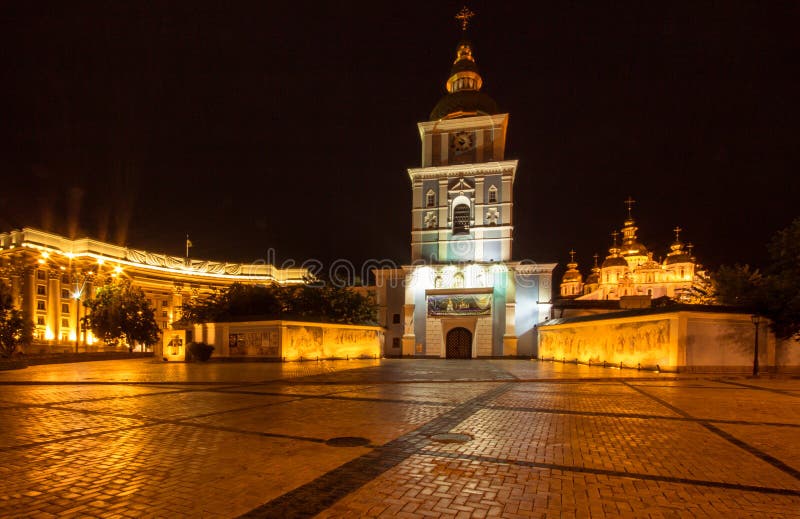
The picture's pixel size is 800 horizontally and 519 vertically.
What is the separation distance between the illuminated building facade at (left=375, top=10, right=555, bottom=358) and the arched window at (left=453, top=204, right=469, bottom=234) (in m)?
0.11

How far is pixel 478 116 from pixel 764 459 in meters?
48.0

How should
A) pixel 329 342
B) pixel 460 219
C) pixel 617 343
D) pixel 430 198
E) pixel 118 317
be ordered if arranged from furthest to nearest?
pixel 430 198
pixel 460 219
pixel 118 317
pixel 329 342
pixel 617 343

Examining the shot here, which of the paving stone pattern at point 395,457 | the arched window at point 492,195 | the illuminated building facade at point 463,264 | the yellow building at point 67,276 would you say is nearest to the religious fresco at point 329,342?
the illuminated building facade at point 463,264

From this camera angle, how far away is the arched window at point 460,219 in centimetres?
4875

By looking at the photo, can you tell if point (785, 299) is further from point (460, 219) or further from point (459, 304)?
point (460, 219)

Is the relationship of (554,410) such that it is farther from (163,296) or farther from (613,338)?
(163,296)

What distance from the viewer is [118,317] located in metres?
46.4

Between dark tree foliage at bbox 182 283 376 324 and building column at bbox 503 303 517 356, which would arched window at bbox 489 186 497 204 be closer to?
building column at bbox 503 303 517 356

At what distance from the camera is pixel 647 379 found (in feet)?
59.7

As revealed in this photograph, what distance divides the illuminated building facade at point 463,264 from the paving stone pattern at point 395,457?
34.2 m

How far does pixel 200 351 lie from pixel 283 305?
32.4ft

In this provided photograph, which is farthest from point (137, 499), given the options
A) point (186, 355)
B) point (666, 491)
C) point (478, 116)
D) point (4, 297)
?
point (478, 116)

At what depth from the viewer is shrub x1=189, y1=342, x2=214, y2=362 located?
2916 cm

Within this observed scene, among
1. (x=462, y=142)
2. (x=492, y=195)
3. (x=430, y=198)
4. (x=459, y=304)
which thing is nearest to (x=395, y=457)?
(x=459, y=304)
